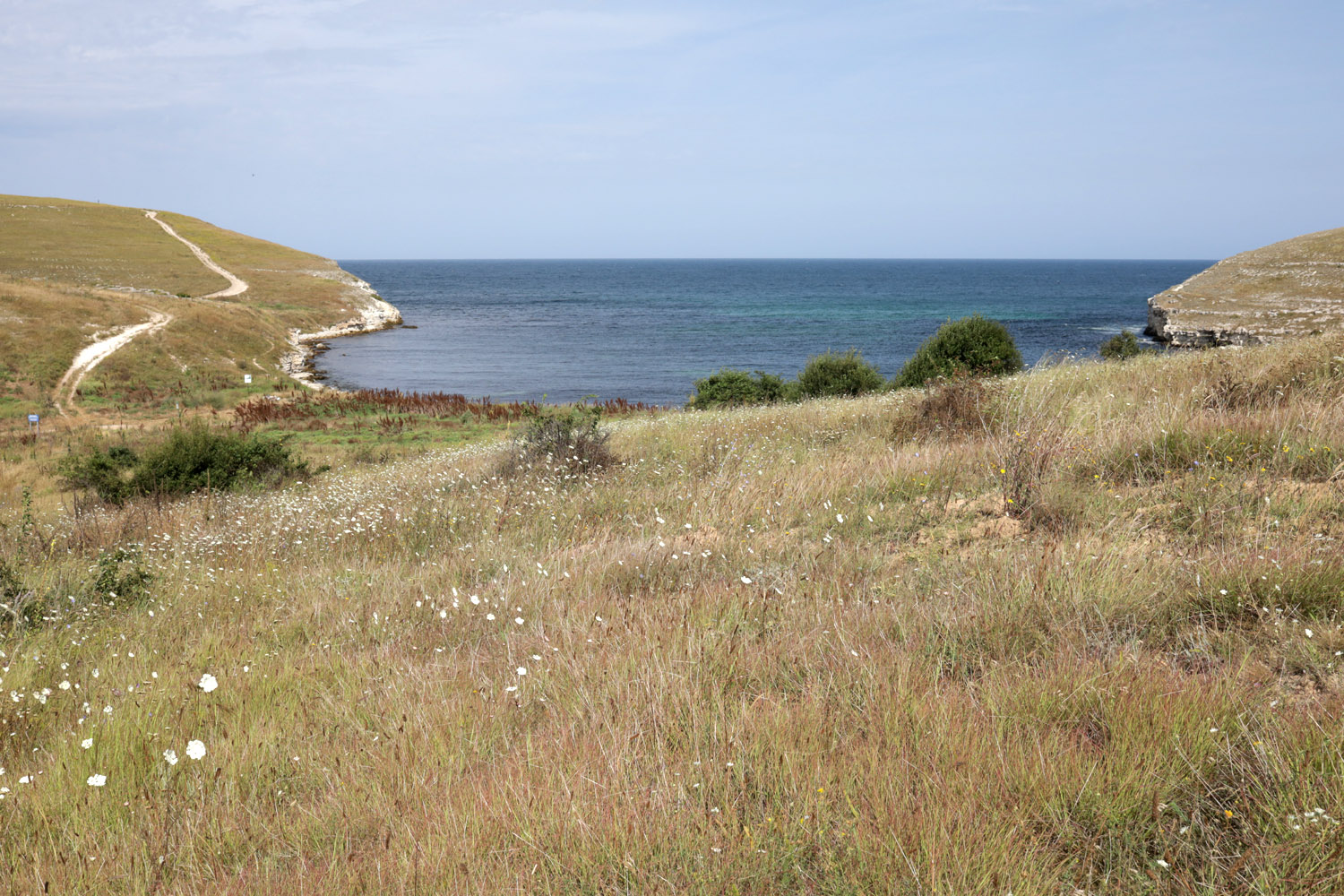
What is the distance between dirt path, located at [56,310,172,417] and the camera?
3403 cm

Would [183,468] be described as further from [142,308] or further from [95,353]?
[142,308]

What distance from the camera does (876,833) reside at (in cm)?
209

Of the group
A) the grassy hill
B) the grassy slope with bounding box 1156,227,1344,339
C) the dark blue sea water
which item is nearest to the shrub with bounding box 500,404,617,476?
the grassy hill

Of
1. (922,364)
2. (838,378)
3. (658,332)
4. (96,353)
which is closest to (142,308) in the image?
(96,353)

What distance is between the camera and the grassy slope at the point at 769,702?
210 cm

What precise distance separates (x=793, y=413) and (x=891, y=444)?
198 inches

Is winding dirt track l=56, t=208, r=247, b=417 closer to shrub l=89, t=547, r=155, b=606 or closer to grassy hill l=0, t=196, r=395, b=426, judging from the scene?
grassy hill l=0, t=196, r=395, b=426

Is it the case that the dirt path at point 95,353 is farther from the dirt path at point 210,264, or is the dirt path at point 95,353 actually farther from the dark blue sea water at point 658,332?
the dirt path at point 210,264

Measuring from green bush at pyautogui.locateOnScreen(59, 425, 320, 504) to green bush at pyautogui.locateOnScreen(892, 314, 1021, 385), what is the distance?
1873cm

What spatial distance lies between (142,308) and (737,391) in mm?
42902

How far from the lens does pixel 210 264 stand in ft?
281

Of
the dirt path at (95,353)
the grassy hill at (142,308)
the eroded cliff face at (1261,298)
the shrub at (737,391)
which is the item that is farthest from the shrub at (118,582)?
the eroded cliff face at (1261,298)

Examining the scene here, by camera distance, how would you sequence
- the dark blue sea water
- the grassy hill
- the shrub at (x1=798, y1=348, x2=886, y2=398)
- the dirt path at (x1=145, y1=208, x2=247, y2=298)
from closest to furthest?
the shrub at (x1=798, y1=348, x2=886, y2=398)
the grassy hill
the dark blue sea water
the dirt path at (x1=145, y1=208, x2=247, y2=298)

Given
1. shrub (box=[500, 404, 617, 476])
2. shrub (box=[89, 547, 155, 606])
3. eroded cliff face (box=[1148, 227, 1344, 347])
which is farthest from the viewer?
eroded cliff face (box=[1148, 227, 1344, 347])
